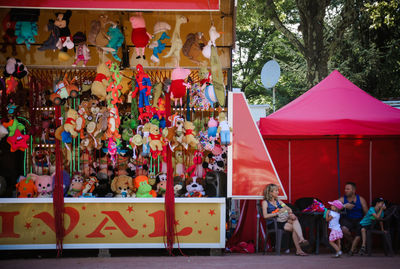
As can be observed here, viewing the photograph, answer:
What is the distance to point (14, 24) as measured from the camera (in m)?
6.31

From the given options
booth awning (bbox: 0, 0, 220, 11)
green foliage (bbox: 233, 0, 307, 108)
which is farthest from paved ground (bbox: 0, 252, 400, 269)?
green foliage (bbox: 233, 0, 307, 108)

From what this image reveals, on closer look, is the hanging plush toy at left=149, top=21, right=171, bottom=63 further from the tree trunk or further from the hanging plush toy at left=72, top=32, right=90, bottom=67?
the tree trunk

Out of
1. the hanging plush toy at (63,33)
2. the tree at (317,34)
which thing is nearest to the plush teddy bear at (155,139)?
the hanging plush toy at (63,33)

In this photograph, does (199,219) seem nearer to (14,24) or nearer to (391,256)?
(391,256)

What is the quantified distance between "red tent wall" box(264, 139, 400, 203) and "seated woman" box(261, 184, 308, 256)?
153 cm

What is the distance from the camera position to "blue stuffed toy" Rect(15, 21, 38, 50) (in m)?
6.22

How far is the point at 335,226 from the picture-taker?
263 inches

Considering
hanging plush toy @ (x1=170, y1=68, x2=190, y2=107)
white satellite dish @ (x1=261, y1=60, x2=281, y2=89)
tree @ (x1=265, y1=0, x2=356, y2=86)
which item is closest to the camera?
hanging plush toy @ (x1=170, y1=68, x2=190, y2=107)

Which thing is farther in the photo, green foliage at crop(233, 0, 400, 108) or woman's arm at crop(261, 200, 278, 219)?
green foliage at crop(233, 0, 400, 108)

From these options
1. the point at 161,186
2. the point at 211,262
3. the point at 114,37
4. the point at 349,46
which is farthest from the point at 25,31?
the point at 349,46

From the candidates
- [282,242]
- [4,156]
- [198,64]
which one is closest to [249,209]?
[282,242]

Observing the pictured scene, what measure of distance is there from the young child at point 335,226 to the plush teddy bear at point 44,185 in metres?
4.39

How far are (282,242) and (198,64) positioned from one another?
3280mm

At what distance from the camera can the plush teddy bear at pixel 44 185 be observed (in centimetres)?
675
